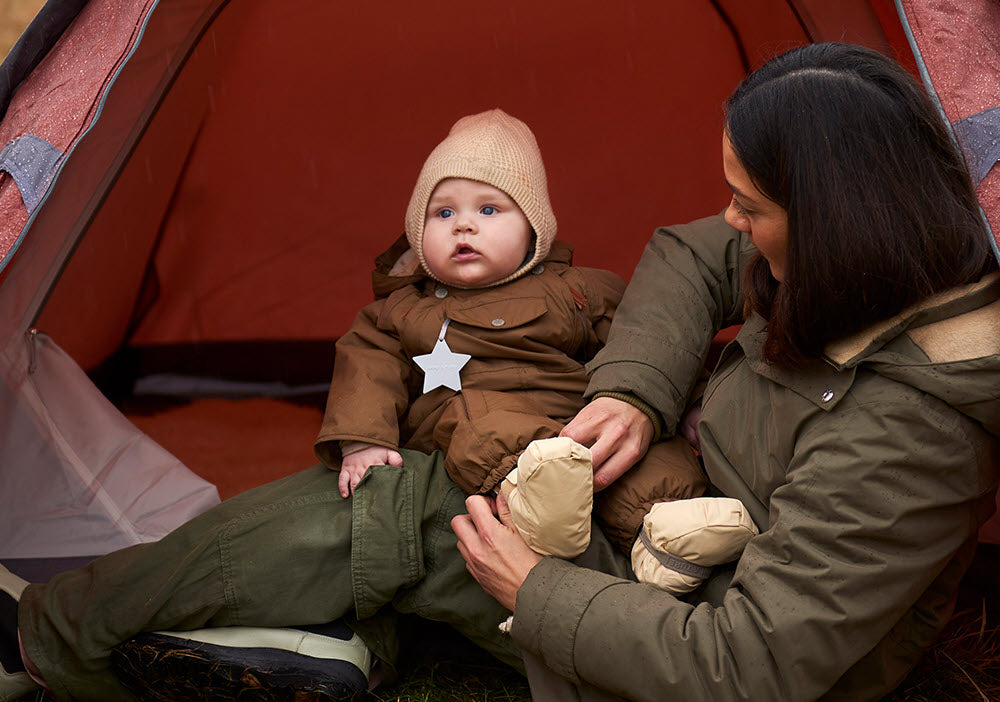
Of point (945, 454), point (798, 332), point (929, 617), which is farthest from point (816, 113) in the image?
point (929, 617)

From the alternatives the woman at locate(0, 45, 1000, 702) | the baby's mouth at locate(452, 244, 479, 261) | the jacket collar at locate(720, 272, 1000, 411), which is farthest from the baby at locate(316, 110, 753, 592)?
the jacket collar at locate(720, 272, 1000, 411)

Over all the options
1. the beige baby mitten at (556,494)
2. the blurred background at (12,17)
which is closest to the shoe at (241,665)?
the beige baby mitten at (556,494)

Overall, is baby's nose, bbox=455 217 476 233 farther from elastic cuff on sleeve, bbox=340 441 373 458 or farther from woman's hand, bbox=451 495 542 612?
woman's hand, bbox=451 495 542 612

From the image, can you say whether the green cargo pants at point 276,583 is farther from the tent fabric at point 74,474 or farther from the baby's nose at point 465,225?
the baby's nose at point 465,225

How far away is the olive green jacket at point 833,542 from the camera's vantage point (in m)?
1.14

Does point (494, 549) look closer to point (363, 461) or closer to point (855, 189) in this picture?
point (363, 461)

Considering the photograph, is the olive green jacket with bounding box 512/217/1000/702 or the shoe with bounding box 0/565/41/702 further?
the shoe with bounding box 0/565/41/702

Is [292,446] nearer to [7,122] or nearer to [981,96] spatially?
[7,122]

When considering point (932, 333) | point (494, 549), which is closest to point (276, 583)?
point (494, 549)

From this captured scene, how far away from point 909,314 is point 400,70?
1558 millimetres

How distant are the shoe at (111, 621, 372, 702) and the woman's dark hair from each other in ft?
2.64

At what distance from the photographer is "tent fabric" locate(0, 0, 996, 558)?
207 centimetres

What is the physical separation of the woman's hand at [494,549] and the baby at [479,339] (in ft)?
0.22

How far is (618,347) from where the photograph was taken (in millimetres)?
1628
